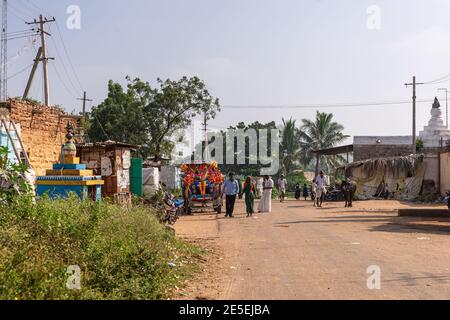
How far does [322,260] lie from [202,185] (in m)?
12.8

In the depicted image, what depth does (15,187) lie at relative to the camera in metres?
8.39

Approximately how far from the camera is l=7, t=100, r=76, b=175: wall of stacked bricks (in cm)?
1798

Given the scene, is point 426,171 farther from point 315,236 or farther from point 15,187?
point 15,187

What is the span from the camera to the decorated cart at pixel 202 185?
2141 centimetres

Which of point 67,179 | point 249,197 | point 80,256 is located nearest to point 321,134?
point 249,197

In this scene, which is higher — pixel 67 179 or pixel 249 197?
pixel 67 179

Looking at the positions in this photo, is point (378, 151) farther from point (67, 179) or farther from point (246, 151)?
point (67, 179)

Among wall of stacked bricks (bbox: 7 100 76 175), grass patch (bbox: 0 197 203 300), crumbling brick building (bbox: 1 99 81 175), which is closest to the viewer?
grass patch (bbox: 0 197 203 300)

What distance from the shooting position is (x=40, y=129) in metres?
19.2

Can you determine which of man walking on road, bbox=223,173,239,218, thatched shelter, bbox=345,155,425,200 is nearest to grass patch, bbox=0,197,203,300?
man walking on road, bbox=223,173,239,218

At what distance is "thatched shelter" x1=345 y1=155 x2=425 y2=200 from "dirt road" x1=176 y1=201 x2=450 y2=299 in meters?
16.1

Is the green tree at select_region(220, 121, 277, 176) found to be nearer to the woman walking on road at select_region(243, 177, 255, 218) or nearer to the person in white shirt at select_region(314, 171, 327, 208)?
the person in white shirt at select_region(314, 171, 327, 208)
